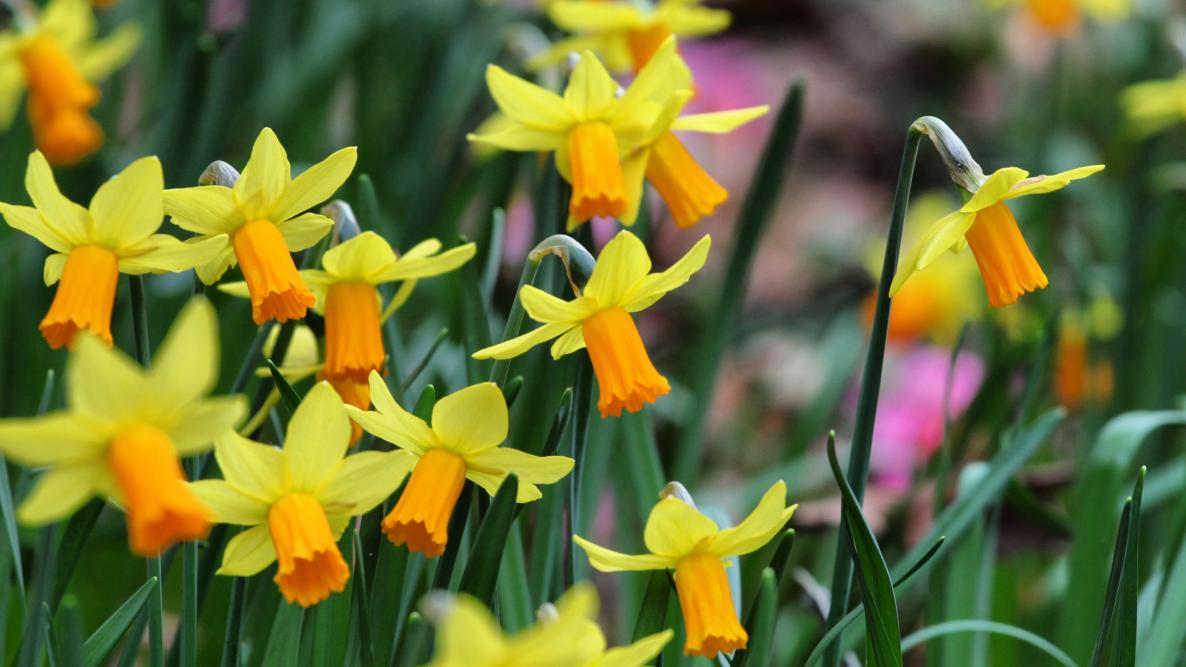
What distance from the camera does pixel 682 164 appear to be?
124 cm

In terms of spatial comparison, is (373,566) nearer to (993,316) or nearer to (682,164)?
(682,164)

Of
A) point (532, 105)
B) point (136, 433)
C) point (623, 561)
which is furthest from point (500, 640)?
point (532, 105)

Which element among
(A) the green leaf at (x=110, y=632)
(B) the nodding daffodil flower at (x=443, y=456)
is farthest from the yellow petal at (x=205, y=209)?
(A) the green leaf at (x=110, y=632)

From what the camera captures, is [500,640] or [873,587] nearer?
[500,640]

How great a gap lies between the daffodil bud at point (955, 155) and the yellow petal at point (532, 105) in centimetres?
37

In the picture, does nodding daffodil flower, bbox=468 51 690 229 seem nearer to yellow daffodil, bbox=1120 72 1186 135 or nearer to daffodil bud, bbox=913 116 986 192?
daffodil bud, bbox=913 116 986 192

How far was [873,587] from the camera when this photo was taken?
3.29 ft

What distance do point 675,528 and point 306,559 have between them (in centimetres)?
28

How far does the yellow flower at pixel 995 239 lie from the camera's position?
1.00 meters

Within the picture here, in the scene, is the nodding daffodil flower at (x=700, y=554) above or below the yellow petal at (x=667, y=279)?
below

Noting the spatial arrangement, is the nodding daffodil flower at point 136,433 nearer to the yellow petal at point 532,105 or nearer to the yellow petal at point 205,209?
the yellow petal at point 205,209

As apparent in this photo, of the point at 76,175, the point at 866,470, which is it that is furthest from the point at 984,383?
the point at 76,175

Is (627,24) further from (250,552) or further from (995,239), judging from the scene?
(250,552)

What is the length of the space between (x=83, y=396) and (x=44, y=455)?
42mm
